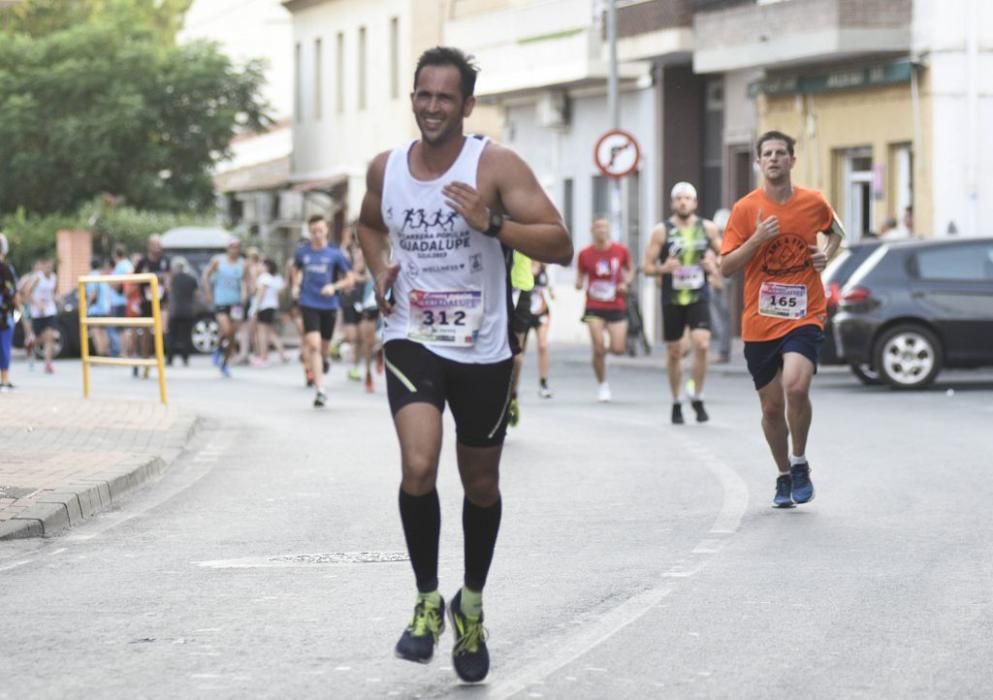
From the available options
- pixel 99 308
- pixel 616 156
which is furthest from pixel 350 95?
pixel 616 156

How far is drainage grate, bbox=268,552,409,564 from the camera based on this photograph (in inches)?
392

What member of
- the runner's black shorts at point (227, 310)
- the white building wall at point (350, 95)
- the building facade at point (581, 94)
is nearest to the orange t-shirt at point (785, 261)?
the runner's black shorts at point (227, 310)

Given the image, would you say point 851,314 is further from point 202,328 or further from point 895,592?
point 202,328

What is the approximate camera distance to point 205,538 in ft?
36.3

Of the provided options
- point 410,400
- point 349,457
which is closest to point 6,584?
point 410,400

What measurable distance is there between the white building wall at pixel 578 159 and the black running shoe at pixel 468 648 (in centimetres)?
3307

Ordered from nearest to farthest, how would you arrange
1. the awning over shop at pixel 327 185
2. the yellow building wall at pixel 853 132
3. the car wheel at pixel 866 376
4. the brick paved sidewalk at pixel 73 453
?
the brick paved sidewalk at pixel 73 453 < the car wheel at pixel 866 376 < the yellow building wall at pixel 853 132 < the awning over shop at pixel 327 185

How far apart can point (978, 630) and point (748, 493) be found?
5027mm

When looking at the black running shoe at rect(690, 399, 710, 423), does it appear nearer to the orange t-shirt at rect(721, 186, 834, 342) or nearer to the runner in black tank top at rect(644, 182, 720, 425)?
the runner in black tank top at rect(644, 182, 720, 425)

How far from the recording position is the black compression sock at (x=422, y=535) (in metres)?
7.20

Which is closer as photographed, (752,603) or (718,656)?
(718,656)

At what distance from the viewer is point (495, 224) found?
23.1 ft

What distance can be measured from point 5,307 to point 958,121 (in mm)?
13778

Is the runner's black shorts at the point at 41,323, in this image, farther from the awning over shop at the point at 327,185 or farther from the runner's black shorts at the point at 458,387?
the runner's black shorts at the point at 458,387
